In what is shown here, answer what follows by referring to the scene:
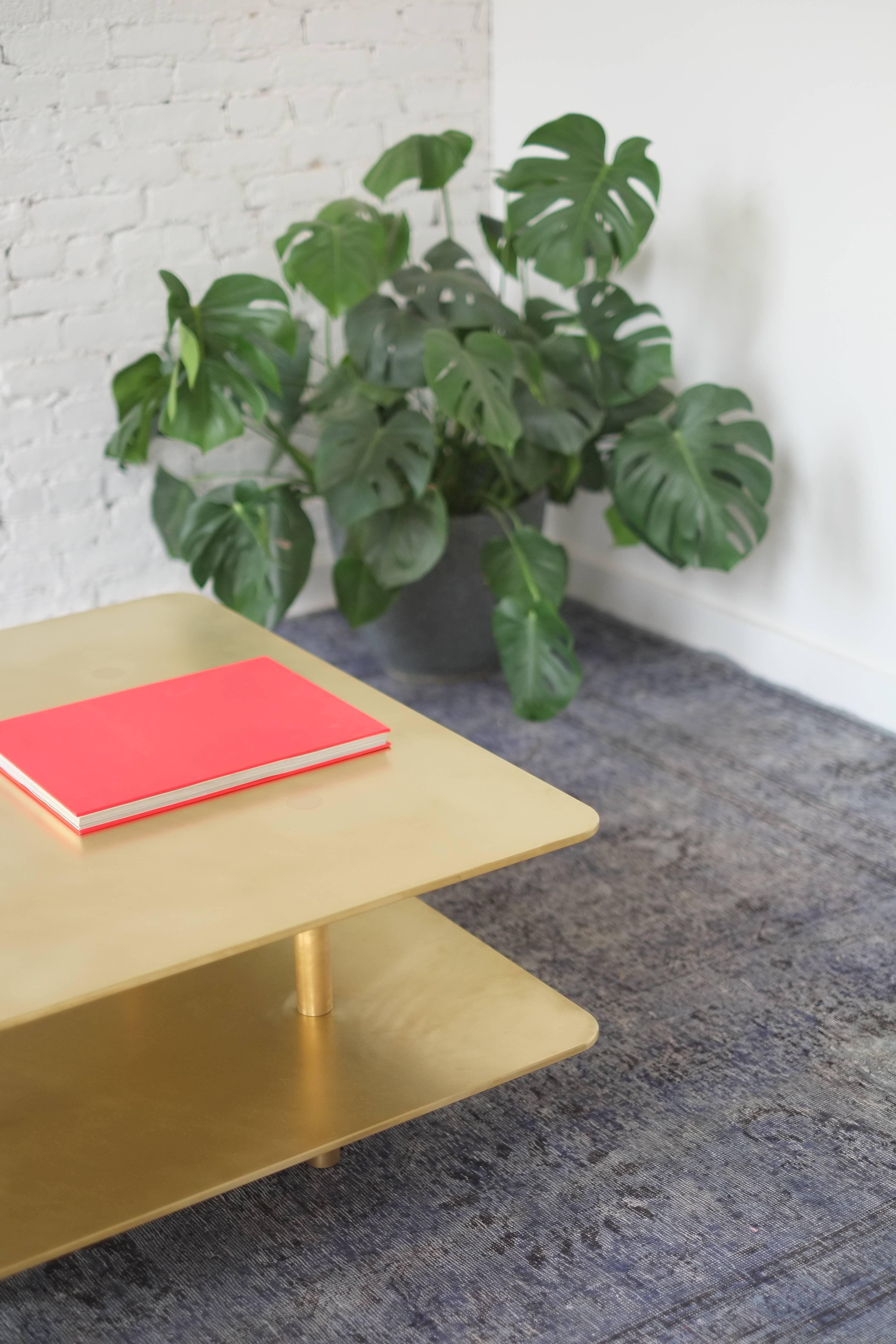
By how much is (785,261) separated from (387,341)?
77 cm

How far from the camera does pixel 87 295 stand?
2.82m

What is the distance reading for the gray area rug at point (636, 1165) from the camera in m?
1.34

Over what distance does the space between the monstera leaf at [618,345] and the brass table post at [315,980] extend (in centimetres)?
144

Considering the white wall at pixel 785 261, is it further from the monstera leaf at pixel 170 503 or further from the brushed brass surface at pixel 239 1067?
the brushed brass surface at pixel 239 1067

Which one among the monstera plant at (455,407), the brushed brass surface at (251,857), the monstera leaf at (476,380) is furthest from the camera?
the monstera plant at (455,407)

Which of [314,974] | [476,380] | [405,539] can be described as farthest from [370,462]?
[314,974]

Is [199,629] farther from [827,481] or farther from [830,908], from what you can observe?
[827,481]

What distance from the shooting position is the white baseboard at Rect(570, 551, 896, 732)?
266 cm

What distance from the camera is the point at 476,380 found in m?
2.32

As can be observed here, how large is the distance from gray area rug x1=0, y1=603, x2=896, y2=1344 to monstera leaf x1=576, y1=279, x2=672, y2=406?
825mm

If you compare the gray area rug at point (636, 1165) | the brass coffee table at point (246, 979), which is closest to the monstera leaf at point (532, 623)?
the gray area rug at point (636, 1165)

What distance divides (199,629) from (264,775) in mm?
487

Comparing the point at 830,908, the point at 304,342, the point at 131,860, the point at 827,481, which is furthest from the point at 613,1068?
the point at 304,342

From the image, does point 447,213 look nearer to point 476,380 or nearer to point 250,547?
point 476,380
